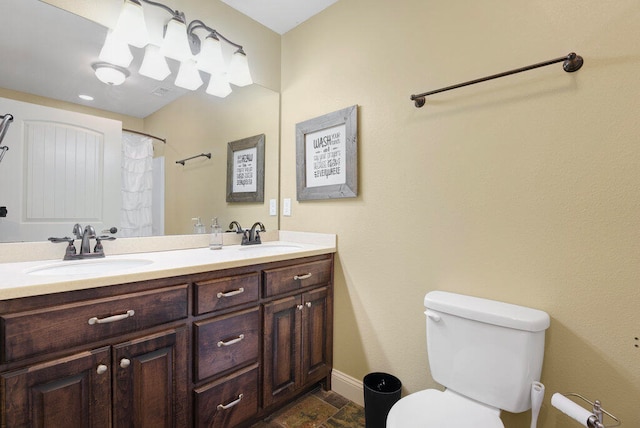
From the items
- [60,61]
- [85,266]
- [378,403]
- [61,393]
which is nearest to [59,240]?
[85,266]

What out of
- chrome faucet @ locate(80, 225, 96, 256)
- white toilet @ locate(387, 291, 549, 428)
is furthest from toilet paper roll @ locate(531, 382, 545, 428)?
chrome faucet @ locate(80, 225, 96, 256)

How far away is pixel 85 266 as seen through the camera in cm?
132

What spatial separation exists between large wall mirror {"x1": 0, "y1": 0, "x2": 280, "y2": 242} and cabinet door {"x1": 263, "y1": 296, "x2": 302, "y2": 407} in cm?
77

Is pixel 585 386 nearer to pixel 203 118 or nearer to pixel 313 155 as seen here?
pixel 313 155

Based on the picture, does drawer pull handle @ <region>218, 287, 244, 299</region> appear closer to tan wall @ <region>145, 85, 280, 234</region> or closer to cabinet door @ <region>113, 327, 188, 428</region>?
cabinet door @ <region>113, 327, 188, 428</region>

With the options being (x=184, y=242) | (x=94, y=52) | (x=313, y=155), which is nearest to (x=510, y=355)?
(x=313, y=155)

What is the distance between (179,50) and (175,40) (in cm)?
5

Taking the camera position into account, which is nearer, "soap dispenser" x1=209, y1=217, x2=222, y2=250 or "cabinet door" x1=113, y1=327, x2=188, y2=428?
"cabinet door" x1=113, y1=327, x2=188, y2=428

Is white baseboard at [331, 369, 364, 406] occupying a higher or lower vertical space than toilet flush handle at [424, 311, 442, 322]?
lower

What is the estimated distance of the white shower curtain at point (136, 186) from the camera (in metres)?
1.58

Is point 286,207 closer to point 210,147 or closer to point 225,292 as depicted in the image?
point 210,147

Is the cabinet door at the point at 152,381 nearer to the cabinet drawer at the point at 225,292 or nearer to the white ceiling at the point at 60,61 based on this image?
the cabinet drawer at the point at 225,292

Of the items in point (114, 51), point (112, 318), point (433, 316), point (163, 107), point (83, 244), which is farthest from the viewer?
point (163, 107)

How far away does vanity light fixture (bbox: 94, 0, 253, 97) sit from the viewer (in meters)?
1.47
